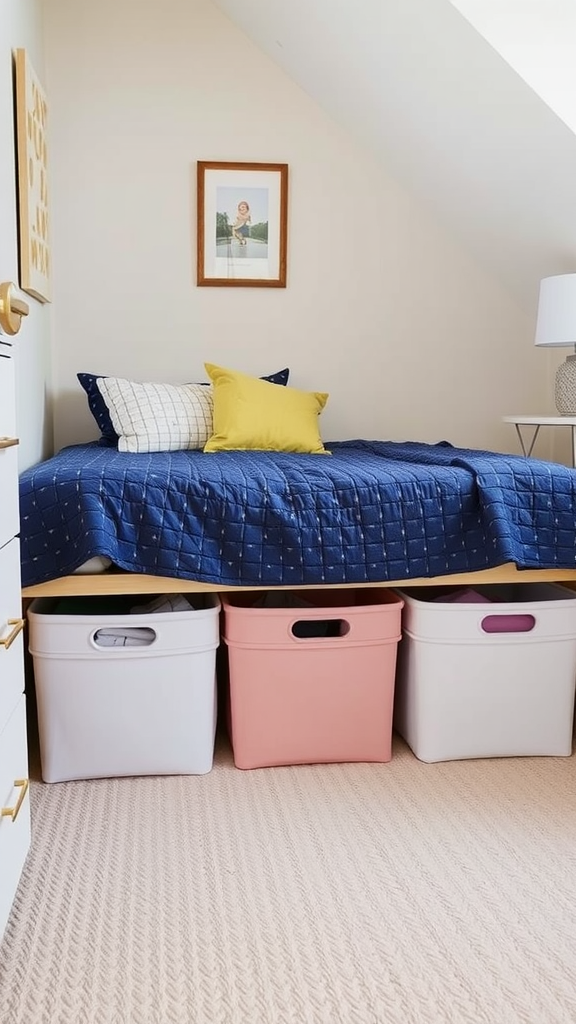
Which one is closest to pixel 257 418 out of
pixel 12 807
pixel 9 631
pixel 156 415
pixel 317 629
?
pixel 156 415

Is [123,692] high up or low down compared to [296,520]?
down

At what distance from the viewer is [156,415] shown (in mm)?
2648

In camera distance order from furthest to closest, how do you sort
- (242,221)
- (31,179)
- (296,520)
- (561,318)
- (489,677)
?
(242,221) → (561,318) → (31,179) → (489,677) → (296,520)

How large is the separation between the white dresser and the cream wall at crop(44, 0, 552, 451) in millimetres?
1632

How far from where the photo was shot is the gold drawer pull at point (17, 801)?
1323 mm

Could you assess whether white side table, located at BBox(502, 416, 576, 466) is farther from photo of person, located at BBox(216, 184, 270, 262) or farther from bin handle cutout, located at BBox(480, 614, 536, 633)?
photo of person, located at BBox(216, 184, 270, 262)

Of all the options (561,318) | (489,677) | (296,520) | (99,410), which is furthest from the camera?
(99,410)

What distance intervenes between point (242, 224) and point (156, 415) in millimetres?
824

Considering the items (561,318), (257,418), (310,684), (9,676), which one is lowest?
(310,684)

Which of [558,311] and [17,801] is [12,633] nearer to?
[17,801]

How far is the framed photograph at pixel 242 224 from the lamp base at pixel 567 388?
3.31 feet

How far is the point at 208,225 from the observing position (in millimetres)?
3002

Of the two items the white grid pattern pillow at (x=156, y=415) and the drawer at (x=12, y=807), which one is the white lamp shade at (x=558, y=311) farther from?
the drawer at (x=12, y=807)

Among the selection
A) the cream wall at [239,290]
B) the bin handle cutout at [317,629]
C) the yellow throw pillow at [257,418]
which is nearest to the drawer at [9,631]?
the bin handle cutout at [317,629]
